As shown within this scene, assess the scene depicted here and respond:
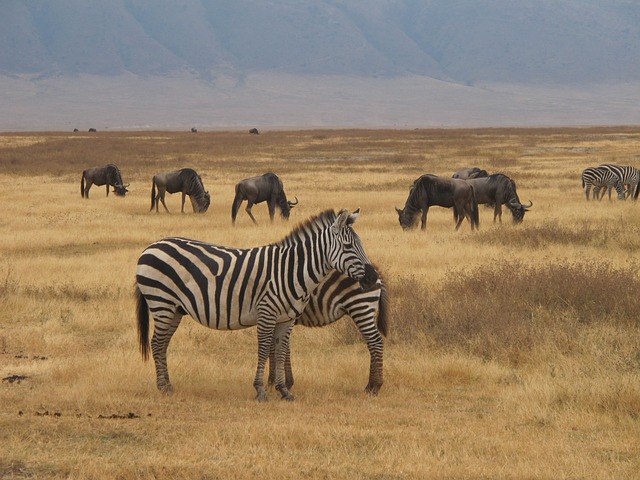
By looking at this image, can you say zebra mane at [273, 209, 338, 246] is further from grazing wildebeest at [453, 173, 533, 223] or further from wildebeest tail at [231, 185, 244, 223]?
wildebeest tail at [231, 185, 244, 223]

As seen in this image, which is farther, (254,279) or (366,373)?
(366,373)

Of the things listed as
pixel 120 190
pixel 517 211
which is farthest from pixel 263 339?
pixel 120 190

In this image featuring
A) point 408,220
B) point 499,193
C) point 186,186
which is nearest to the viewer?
point 408,220

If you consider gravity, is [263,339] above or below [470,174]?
below

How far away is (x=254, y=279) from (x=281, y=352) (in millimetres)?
752

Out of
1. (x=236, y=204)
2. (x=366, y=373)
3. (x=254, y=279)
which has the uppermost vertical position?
(x=254, y=279)

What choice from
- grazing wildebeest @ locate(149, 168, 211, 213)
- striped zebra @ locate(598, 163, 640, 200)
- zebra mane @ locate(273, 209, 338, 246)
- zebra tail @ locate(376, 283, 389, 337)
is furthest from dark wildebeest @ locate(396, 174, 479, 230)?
zebra mane @ locate(273, 209, 338, 246)

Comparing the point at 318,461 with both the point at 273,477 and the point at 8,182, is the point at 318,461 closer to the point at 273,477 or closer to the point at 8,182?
the point at 273,477

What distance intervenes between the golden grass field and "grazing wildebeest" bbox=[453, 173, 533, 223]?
164 centimetres

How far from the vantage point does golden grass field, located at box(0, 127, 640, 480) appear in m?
6.93

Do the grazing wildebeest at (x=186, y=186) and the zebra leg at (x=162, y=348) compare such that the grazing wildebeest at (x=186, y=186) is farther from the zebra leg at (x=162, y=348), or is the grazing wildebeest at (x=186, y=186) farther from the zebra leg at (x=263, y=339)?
the zebra leg at (x=263, y=339)

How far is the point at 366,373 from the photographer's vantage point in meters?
9.93

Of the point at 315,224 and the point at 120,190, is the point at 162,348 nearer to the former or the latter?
the point at 315,224

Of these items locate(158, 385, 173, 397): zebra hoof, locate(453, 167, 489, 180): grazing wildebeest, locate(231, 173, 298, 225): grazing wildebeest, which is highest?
locate(453, 167, 489, 180): grazing wildebeest
